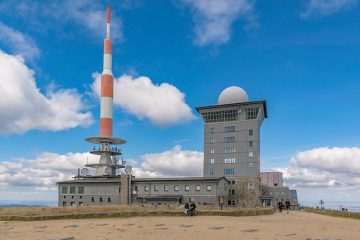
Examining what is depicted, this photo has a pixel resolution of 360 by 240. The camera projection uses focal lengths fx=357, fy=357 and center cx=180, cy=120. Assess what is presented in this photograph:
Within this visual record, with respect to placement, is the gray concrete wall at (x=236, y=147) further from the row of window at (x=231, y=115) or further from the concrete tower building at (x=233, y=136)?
the row of window at (x=231, y=115)

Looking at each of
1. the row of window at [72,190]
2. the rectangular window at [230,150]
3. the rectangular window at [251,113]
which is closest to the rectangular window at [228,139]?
the rectangular window at [230,150]

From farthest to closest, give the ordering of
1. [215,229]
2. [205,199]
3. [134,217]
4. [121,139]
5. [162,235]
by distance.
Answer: [121,139] < [205,199] < [134,217] < [215,229] < [162,235]

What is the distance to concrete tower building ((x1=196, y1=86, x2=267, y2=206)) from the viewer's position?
97875 millimetres

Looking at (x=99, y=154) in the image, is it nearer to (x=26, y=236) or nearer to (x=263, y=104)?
(x=263, y=104)

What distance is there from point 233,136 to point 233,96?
39.9 feet

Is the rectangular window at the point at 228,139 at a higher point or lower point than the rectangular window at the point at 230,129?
lower

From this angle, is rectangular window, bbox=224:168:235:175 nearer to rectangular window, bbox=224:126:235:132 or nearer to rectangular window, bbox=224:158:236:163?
rectangular window, bbox=224:158:236:163

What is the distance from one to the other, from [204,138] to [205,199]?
32.3 meters

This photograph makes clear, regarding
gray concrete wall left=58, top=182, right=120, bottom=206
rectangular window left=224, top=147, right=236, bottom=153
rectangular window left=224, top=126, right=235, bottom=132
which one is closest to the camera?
gray concrete wall left=58, top=182, right=120, bottom=206

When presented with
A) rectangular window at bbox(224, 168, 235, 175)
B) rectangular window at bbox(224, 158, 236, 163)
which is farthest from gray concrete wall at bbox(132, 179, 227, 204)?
rectangular window at bbox(224, 158, 236, 163)

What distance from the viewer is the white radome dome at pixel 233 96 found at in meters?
104

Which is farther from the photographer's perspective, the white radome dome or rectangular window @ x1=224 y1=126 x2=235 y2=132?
the white radome dome

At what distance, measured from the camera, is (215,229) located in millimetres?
24109

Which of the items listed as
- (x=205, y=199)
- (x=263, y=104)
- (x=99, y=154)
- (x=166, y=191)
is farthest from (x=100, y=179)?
(x=263, y=104)
